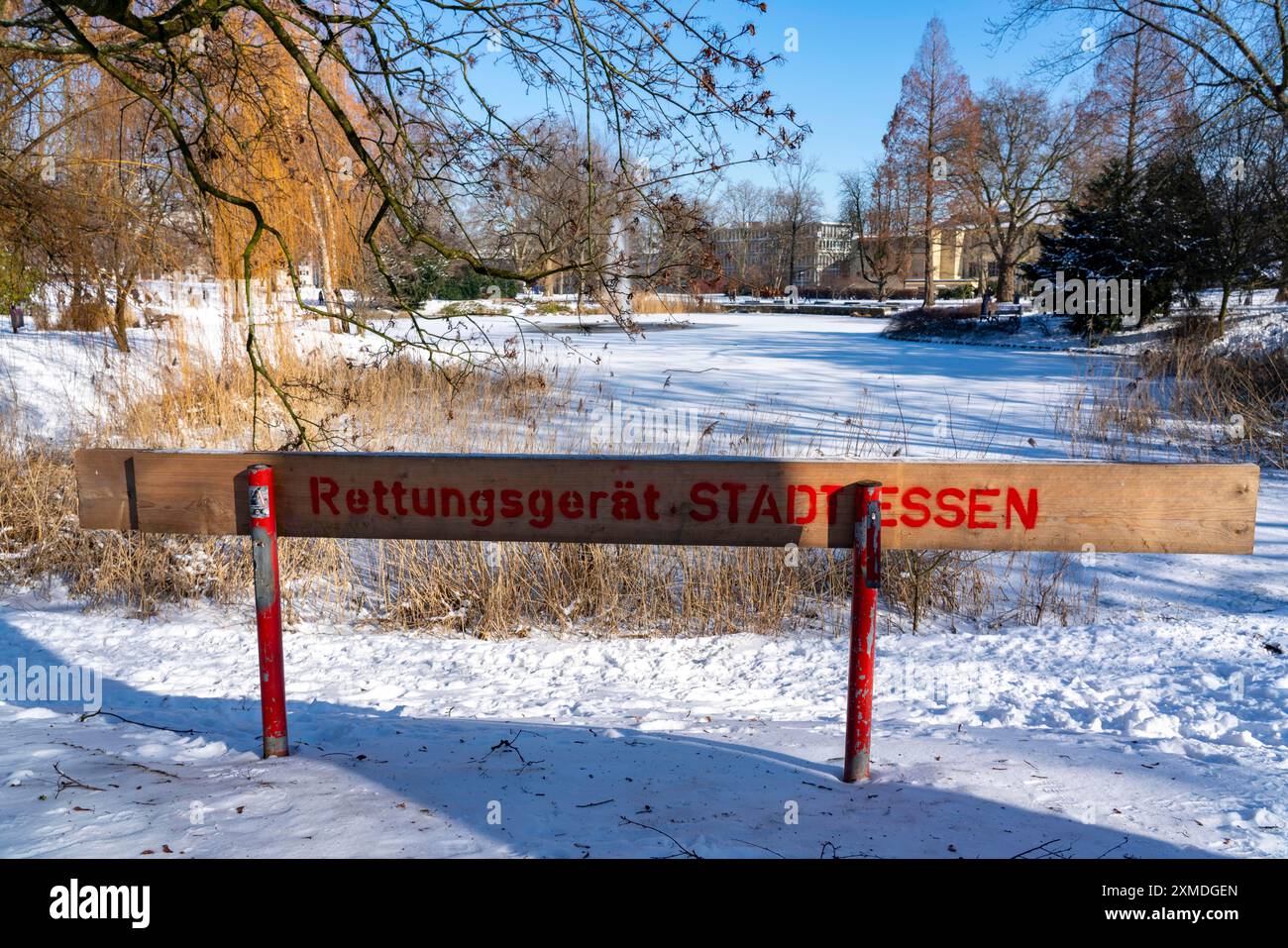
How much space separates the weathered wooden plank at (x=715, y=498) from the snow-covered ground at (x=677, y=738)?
0.78 meters

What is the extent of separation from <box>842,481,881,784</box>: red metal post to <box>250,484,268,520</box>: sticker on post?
1.85m

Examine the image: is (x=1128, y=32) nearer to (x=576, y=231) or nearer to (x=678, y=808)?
(x=576, y=231)

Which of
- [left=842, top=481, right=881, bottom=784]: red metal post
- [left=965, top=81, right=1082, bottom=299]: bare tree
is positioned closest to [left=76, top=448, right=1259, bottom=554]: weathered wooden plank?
[left=842, top=481, right=881, bottom=784]: red metal post

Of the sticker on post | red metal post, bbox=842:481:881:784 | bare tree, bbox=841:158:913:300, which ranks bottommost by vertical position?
red metal post, bbox=842:481:881:784

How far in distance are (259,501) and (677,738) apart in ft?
5.72

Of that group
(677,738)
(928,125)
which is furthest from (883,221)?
(677,738)

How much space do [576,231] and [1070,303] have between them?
67.1 ft

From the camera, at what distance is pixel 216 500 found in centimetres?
312

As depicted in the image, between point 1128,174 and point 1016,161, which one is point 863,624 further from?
point 1016,161

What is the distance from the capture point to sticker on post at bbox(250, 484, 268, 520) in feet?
9.82

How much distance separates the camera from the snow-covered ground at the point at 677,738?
2600 mm

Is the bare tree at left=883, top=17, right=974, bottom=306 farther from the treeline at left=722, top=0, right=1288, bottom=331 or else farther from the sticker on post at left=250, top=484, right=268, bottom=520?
the sticker on post at left=250, top=484, right=268, bottom=520
